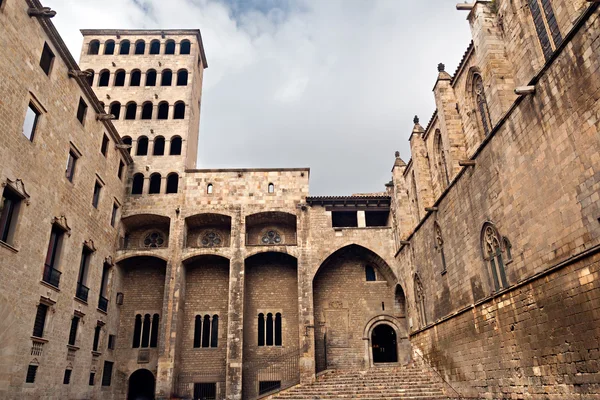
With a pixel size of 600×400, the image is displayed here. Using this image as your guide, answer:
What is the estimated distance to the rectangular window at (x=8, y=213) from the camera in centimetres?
1374

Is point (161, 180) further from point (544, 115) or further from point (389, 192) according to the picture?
point (544, 115)

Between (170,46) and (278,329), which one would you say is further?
(170,46)

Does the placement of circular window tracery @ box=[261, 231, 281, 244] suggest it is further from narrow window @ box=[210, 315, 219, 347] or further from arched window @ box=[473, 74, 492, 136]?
arched window @ box=[473, 74, 492, 136]

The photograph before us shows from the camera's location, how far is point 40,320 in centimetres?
1566

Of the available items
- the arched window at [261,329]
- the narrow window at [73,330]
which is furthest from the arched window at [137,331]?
the arched window at [261,329]

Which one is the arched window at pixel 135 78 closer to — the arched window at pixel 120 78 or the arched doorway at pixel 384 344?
the arched window at pixel 120 78

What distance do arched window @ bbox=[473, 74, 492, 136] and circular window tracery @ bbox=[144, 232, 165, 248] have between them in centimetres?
1768

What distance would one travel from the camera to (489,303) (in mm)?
11922

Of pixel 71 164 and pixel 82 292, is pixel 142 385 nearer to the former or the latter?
pixel 82 292

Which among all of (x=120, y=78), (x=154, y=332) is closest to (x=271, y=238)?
(x=154, y=332)

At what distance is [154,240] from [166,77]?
11.2 m

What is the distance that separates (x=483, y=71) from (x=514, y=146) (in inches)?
123

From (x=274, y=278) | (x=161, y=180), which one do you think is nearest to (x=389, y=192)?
(x=274, y=278)

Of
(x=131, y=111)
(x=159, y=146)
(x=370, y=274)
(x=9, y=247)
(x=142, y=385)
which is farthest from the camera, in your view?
(x=131, y=111)
